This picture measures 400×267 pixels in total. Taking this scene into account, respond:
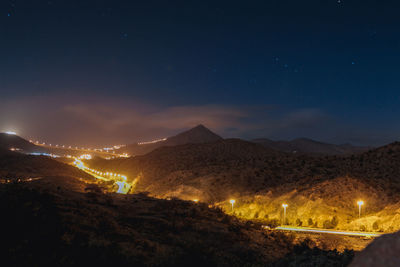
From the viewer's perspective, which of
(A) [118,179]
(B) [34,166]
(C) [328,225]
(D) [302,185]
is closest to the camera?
(C) [328,225]

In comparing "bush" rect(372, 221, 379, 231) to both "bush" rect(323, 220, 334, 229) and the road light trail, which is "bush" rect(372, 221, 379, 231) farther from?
the road light trail

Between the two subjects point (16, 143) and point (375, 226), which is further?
point (16, 143)

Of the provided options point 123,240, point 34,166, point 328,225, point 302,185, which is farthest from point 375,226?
point 34,166

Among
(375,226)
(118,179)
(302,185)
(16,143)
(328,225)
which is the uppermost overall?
(16,143)

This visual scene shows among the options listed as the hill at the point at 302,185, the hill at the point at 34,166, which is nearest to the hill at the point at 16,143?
the hill at the point at 34,166

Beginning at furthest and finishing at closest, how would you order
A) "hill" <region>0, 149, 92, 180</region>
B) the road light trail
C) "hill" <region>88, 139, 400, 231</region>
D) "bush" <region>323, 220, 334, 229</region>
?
"hill" <region>0, 149, 92, 180</region> < the road light trail < "hill" <region>88, 139, 400, 231</region> < "bush" <region>323, 220, 334, 229</region>

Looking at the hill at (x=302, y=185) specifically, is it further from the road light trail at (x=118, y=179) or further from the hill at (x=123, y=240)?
the hill at (x=123, y=240)

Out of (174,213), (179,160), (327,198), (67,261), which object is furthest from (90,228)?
(179,160)

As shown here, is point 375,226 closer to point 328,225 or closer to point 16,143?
point 328,225

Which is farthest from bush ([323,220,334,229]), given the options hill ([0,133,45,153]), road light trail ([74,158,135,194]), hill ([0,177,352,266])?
hill ([0,133,45,153])

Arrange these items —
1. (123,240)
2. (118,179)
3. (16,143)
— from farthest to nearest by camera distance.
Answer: (16,143)
(118,179)
(123,240)

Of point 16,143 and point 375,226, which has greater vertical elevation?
point 16,143
